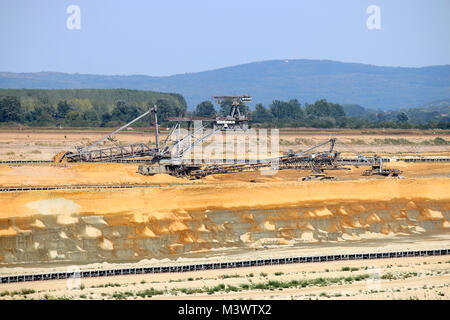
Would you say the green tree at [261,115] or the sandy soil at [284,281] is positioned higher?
the green tree at [261,115]

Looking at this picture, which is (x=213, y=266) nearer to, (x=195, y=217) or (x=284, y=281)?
(x=284, y=281)

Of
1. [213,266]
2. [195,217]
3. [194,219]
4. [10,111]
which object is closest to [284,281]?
[213,266]

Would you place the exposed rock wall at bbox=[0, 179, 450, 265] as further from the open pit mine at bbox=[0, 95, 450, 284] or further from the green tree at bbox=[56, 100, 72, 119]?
the green tree at bbox=[56, 100, 72, 119]

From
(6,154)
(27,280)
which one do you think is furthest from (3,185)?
(6,154)

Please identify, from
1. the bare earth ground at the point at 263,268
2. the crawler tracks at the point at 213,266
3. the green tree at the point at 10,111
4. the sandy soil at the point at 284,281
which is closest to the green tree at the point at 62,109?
the green tree at the point at 10,111

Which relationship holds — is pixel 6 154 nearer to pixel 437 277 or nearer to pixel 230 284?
pixel 230 284

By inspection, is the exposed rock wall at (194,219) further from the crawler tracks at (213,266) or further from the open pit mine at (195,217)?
the crawler tracks at (213,266)

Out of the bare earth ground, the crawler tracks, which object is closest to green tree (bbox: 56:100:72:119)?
the bare earth ground

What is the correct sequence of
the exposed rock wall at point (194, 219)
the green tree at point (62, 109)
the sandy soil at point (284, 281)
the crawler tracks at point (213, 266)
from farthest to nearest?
the green tree at point (62, 109) → the exposed rock wall at point (194, 219) → the crawler tracks at point (213, 266) → the sandy soil at point (284, 281)

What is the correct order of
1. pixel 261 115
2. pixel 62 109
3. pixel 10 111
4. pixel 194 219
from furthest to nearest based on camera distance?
pixel 261 115 < pixel 62 109 < pixel 10 111 < pixel 194 219

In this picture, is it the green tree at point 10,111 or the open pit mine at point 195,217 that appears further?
the green tree at point 10,111

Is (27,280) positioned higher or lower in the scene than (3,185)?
lower
